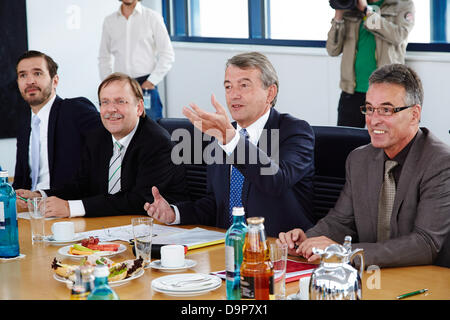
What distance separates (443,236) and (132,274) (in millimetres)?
935

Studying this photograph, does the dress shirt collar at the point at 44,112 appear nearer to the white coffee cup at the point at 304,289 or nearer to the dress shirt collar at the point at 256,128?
the dress shirt collar at the point at 256,128

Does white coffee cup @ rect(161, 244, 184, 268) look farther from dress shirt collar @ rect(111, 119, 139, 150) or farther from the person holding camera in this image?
the person holding camera

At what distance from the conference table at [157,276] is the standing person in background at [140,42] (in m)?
4.40

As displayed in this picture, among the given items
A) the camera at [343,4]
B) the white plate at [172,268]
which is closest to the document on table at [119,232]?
the white plate at [172,268]

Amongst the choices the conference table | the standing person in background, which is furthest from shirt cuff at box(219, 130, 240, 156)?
the standing person in background

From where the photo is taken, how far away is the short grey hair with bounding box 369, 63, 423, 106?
2393 mm

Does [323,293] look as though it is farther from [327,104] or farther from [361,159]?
[327,104]

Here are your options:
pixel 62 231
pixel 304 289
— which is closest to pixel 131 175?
pixel 62 231

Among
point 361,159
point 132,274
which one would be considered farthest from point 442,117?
point 132,274

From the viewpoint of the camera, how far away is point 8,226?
2.29 m

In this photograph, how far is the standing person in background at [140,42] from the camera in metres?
6.62
